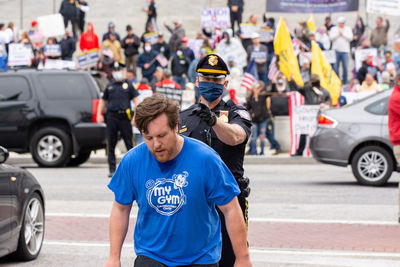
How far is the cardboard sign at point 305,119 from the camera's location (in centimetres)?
2102

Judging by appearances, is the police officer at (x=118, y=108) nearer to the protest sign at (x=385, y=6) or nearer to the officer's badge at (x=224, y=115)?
the protest sign at (x=385, y=6)

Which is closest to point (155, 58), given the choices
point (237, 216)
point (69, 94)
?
point (69, 94)

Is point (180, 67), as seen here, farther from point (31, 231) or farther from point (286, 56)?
point (31, 231)

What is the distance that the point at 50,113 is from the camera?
18766mm

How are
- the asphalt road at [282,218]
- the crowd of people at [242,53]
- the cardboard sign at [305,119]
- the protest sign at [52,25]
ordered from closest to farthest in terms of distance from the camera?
the asphalt road at [282,218], the cardboard sign at [305,119], the crowd of people at [242,53], the protest sign at [52,25]

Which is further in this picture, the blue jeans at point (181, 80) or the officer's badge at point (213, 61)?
the blue jeans at point (181, 80)

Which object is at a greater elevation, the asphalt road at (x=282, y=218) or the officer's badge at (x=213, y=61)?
the officer's badge at (x=213, y=61)

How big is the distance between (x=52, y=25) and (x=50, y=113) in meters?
7.85

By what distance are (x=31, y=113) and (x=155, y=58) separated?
271 inches

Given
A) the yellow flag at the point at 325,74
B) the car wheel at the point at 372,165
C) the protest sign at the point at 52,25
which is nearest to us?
the car wheel at the point at 372,165

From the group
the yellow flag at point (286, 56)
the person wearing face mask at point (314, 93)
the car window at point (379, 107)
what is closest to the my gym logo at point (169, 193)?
the car window at point (379, 107)

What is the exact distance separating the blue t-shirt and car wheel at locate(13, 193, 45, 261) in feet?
12.8

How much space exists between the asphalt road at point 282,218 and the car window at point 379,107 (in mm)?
1247

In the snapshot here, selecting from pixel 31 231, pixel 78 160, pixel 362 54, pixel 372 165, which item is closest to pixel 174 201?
pixel 31 231
